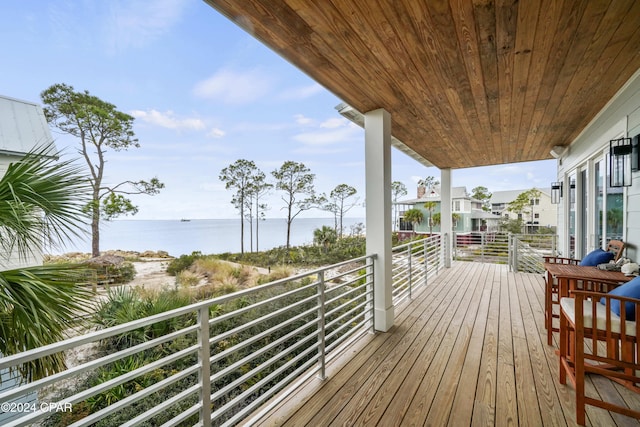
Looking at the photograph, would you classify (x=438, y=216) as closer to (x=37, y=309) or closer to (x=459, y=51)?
(x=459, y=51)

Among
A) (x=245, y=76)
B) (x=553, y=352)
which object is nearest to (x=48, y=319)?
(x=553, y=352)

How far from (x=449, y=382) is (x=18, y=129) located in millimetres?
5997

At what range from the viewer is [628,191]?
242cm

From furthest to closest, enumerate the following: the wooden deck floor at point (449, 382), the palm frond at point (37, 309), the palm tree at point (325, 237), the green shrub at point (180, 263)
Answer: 1. the palm tree at point (325, 237)
2. the green shrub at point (180, 263)
3. the wooden deck floor at point (449, 382)
4. the palm frond at point (37, 309)

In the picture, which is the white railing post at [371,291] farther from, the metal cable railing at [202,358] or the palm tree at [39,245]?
the palm tree at [39,245]

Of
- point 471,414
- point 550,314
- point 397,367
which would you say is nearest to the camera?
point 471,414

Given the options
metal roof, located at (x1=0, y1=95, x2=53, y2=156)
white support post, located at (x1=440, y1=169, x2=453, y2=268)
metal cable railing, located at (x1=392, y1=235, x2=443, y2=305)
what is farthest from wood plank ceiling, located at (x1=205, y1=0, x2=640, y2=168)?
metal roof, located at (x1=0, y1=95, x2=53, y2=156)

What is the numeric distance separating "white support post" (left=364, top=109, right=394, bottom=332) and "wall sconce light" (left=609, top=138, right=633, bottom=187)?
76.5 inches

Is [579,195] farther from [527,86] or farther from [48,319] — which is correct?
[48,319]

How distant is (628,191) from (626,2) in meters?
1.79

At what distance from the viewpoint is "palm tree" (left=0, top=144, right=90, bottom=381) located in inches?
46.7

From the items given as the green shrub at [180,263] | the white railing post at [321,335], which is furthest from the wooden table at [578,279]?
the green shrub at [180,263]

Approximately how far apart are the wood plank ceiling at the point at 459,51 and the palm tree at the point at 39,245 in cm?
128

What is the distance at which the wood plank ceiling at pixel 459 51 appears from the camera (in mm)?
1434
